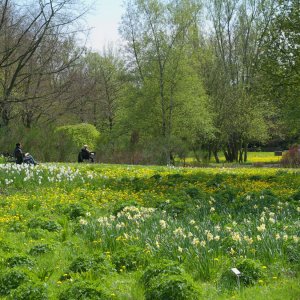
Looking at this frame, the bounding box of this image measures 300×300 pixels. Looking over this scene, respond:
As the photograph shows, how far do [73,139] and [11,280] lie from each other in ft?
80.0

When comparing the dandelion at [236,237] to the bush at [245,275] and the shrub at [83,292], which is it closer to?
the bush at [245,275]

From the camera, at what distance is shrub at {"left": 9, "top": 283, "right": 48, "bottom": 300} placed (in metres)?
4.29

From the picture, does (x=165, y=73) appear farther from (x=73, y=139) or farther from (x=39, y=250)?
(x=39, y=250)

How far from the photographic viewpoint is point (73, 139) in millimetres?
28906

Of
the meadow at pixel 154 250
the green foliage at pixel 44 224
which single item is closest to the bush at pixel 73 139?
the meadow at pixel 154 250

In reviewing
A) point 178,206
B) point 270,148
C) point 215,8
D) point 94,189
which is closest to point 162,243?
point 178,206

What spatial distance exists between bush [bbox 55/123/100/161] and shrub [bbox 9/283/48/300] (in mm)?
23310

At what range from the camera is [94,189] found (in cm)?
1252

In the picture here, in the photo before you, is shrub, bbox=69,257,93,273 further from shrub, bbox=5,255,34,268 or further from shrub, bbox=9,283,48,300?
shrub, bbox=9,283,48,300

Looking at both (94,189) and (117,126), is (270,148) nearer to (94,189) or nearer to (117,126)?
(117,126)

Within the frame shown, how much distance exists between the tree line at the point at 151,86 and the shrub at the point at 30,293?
13.3 meters

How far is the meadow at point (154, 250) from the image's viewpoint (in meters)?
4.45

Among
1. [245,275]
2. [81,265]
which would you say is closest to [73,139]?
[81,265]

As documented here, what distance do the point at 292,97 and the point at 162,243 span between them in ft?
36.8
